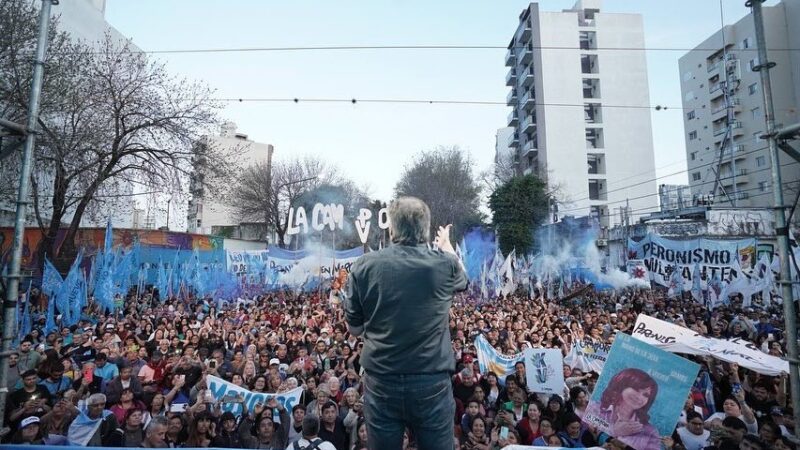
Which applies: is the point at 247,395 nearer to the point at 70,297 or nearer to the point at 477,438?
the point at 477,438

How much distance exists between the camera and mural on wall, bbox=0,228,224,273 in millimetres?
23844

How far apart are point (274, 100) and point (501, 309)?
1042 centimetres

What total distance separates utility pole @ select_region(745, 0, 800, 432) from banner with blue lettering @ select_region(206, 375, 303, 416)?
→ 232 inches

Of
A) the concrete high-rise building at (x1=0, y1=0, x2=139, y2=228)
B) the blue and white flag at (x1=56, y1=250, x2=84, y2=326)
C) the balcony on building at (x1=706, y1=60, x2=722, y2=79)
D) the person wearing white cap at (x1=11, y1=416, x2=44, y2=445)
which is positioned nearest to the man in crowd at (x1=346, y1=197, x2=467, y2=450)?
the person wearing white cap at (x1=11, y1=416, x2=44, y2=445)

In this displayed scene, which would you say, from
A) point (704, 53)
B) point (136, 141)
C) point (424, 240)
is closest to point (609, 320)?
point (424, 240)

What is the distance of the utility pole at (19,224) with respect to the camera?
380cm

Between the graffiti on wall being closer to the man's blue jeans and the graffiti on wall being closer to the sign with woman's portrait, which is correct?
the sign with woman's portrait

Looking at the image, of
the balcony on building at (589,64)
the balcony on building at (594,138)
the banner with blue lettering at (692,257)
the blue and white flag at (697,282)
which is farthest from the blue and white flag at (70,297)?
the balcony on building at (589,64)

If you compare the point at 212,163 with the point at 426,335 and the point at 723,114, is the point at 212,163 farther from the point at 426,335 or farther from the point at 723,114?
the point at 723,114

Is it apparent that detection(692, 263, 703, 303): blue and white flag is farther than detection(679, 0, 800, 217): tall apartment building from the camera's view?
No

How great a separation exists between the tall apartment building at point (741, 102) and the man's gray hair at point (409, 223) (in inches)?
1748

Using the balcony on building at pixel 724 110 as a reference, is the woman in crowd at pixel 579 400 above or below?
below

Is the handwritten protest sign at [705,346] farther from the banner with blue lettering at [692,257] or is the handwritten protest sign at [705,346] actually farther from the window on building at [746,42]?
the window on building at [746,42]

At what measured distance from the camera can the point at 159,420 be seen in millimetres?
5648
